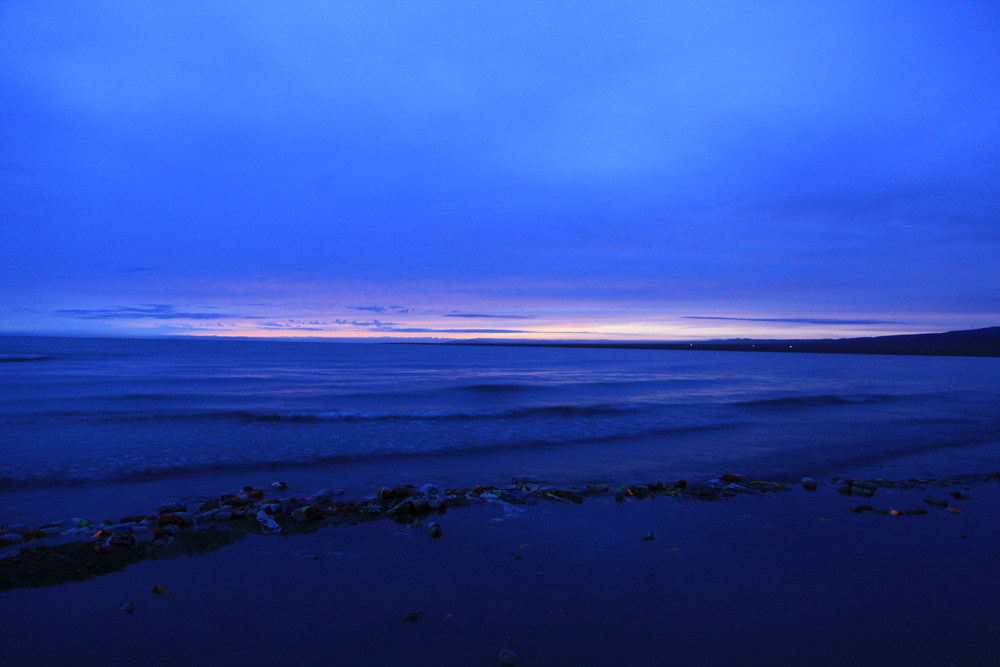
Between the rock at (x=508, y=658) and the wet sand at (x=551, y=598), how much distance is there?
0.11 meters

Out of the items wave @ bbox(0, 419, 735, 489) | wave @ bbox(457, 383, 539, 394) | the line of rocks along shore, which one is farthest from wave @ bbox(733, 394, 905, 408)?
the line of rocks along shore

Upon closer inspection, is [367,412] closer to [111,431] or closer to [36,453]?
[111,431]

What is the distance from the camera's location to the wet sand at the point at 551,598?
4.27 metres

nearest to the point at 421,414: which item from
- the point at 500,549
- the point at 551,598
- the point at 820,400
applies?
the point at 500,549

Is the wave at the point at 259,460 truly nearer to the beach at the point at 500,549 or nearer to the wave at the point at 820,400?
the beach at the point at 500,549

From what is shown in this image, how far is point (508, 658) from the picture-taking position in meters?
4.07

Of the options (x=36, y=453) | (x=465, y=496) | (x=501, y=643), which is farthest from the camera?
(x=36, y=453)

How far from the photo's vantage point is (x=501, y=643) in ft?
14.3

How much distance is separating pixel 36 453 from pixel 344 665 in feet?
43.0

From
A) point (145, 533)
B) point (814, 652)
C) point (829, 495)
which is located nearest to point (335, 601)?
point (145, 533)

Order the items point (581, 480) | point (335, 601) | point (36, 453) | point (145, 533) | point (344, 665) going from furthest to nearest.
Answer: point (36, 453), point (581, 480), point (145, 533), point (335, 601), point (344, 665)

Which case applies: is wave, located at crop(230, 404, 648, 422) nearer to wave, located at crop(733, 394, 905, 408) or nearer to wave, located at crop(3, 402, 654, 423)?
wave, located at crop(3, 402, 654, 423)

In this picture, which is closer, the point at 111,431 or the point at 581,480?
the point at 581,480

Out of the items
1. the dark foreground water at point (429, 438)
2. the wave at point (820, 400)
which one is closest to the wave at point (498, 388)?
the dark foreground water at point (429, 438)
